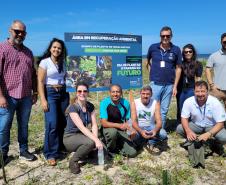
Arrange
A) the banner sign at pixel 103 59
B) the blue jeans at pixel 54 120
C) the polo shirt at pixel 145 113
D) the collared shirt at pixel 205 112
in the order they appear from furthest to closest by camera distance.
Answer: the banner sign at pixel 103 59
the polo shirt at pixel 145 113
the collared shirt at pixel 205 112
the blue jeans at pixel 54 120

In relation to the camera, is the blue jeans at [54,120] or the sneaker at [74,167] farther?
the blue jeans at [54,120]

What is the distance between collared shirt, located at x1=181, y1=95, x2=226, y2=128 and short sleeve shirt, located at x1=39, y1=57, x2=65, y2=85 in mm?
2351

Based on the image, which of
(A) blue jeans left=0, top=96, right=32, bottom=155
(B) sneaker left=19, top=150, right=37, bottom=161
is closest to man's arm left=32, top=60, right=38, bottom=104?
(A) blue jeans left=0, top=96, right=32, bottom=155

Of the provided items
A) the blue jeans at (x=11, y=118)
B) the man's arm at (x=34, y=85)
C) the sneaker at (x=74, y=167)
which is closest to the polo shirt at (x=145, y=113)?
the sneaker at (x=74, y=167)

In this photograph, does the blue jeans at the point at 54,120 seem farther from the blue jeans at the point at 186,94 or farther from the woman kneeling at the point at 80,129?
the blue jeans at the point at 186,94

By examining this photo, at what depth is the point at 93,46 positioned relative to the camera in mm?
7434

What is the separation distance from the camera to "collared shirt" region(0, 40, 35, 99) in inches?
200

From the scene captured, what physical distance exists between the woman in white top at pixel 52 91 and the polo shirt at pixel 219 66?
A: 3.32 meters

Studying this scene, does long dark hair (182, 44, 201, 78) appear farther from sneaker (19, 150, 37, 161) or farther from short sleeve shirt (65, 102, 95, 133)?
sneaker (19, 150, 37, 161)

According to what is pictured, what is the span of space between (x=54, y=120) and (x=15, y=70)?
3.40ft

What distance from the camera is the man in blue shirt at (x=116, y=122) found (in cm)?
587

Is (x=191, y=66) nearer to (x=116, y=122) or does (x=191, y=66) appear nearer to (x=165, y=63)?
(x=165, y=63)

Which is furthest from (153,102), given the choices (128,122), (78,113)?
(78,113)

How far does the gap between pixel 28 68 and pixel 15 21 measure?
0.76 meters
